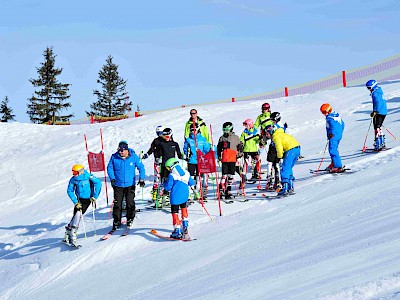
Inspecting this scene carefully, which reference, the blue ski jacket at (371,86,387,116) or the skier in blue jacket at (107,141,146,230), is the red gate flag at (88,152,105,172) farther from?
the blue ski jacket at (371,86,387,116)

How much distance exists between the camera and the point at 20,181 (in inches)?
803

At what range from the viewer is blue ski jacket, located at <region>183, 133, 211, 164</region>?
12.3 meters

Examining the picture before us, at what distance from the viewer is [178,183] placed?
31.6 ft

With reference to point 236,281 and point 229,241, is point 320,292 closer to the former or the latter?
point 236,281

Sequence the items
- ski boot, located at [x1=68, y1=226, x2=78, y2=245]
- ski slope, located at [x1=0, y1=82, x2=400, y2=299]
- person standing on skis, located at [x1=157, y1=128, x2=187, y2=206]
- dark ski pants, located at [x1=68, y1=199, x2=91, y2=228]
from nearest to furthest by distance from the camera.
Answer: ski slope, located at [x1=0, y1=82, x2=400, y2=299], ski boot, located at [x1=68, y1=226, x2=78, y2=245], dark ski pants, located at [x1=68, y1=199, x2=91, y2=228], person standing on skis, located at [x1=157, y1=128, x2=187, y2=206]

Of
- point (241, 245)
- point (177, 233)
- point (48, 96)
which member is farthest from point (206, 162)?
point (48, 96)

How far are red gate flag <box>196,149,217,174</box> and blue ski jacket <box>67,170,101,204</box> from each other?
2.03 m

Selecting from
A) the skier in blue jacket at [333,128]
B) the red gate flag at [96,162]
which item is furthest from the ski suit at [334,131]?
the red gate flag at [96,162]

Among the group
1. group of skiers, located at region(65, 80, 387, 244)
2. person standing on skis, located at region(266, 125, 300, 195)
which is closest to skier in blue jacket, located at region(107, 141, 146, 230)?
group of skiers, located at region(65, 80, 387, 244)

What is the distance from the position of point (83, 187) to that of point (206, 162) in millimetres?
2447

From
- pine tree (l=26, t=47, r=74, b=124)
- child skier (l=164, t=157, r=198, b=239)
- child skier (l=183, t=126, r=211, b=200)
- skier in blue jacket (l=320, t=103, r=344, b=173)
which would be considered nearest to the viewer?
child skier (l=164, t=157, r=198, b=239)

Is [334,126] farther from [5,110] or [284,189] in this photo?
[5,110]

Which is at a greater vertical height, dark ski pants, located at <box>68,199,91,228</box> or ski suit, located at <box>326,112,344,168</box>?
ski suit, located at <box>326,112,344,168</box>

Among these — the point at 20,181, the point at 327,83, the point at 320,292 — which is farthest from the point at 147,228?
the point at 327,83
